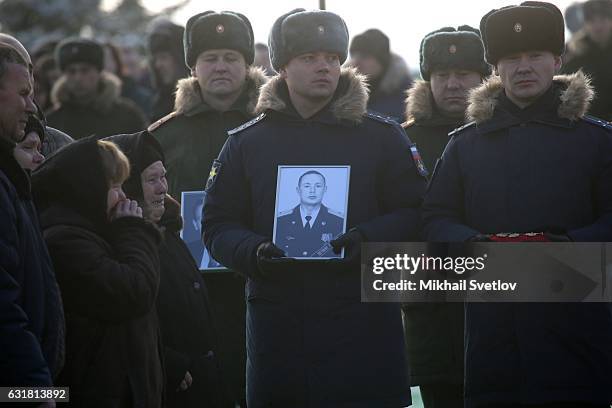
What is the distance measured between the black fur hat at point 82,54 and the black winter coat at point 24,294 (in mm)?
6769

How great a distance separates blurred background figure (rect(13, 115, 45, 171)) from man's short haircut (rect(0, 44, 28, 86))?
2.59 ft

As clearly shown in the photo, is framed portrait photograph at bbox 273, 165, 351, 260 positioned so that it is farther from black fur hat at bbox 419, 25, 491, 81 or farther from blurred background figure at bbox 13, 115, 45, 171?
black fur hat at bbox 419, 25, 491, 81

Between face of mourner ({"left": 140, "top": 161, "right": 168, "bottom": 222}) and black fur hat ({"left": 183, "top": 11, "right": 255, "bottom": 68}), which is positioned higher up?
black fur hat ({"left": 183, "top": 11, "right": 255, "bottom": 68})

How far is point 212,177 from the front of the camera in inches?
265

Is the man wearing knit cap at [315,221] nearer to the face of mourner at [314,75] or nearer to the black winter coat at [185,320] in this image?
the face of mourner at [314,75]

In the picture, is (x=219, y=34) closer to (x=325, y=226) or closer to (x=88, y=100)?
(x=325, y=226)

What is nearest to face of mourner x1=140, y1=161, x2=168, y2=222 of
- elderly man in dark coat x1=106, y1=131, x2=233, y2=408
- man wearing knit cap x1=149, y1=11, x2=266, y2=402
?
elderly man in dark coat x1=106, y1=131, x2=233, y2=408

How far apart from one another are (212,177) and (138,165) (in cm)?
49

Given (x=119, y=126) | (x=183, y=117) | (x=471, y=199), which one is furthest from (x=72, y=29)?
(x=471, y=199)

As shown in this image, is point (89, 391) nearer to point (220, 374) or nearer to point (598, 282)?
point (220, 374)

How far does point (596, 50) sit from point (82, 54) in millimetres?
3825

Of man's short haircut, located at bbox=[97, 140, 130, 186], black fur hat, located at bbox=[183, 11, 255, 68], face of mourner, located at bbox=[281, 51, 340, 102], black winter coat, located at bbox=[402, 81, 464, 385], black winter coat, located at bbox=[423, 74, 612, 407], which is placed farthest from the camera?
black fur hat, located at bbox=[183, 11, 255, 68]

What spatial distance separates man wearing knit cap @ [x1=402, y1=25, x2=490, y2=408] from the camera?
7359mm

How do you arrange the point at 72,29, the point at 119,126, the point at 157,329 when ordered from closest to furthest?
the point at 157,329 → the point at 119,126 → the point at 72,29
